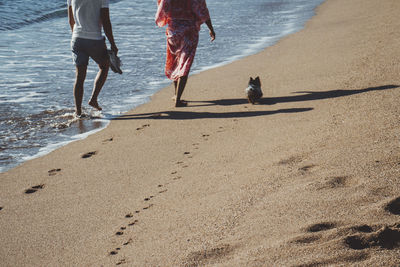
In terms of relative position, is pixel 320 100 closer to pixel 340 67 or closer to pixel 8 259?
pixel 340 67

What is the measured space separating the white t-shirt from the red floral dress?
80cm

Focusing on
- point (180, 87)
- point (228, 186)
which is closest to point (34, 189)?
point (228, 186)

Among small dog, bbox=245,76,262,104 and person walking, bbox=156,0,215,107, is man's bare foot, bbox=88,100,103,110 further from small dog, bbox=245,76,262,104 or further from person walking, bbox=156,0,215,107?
small dog, bbox=245,76,262,104

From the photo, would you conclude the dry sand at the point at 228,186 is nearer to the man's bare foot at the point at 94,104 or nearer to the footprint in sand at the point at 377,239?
the footprint in sand at the point at 377,239

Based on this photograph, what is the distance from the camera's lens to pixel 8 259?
109 inches

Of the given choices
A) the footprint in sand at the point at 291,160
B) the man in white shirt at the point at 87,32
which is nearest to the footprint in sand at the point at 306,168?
the footprint in sand at the point at 291,160

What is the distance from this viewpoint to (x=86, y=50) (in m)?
5.46

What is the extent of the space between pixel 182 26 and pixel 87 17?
1176mm

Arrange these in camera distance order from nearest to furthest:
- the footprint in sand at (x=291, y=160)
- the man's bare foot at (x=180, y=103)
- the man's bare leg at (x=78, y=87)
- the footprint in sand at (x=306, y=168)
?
1. the footprint in sand at (x=306, y=168)
2. the footprint in sand at (x=291, y=160)
3. the man's bare leg at (x=78, y=87)
4. the man's bare foot at (x=180, y=103)

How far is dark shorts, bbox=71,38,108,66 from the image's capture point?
17.7ft

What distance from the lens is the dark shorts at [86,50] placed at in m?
5.41

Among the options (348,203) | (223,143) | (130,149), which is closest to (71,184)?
(130,149)

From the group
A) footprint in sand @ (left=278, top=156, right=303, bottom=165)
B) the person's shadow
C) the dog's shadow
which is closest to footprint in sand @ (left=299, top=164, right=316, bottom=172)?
footprint in sand @ (left=278, top=156, right=303, bottom=165)

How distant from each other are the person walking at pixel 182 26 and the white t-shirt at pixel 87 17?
2.63 feet
